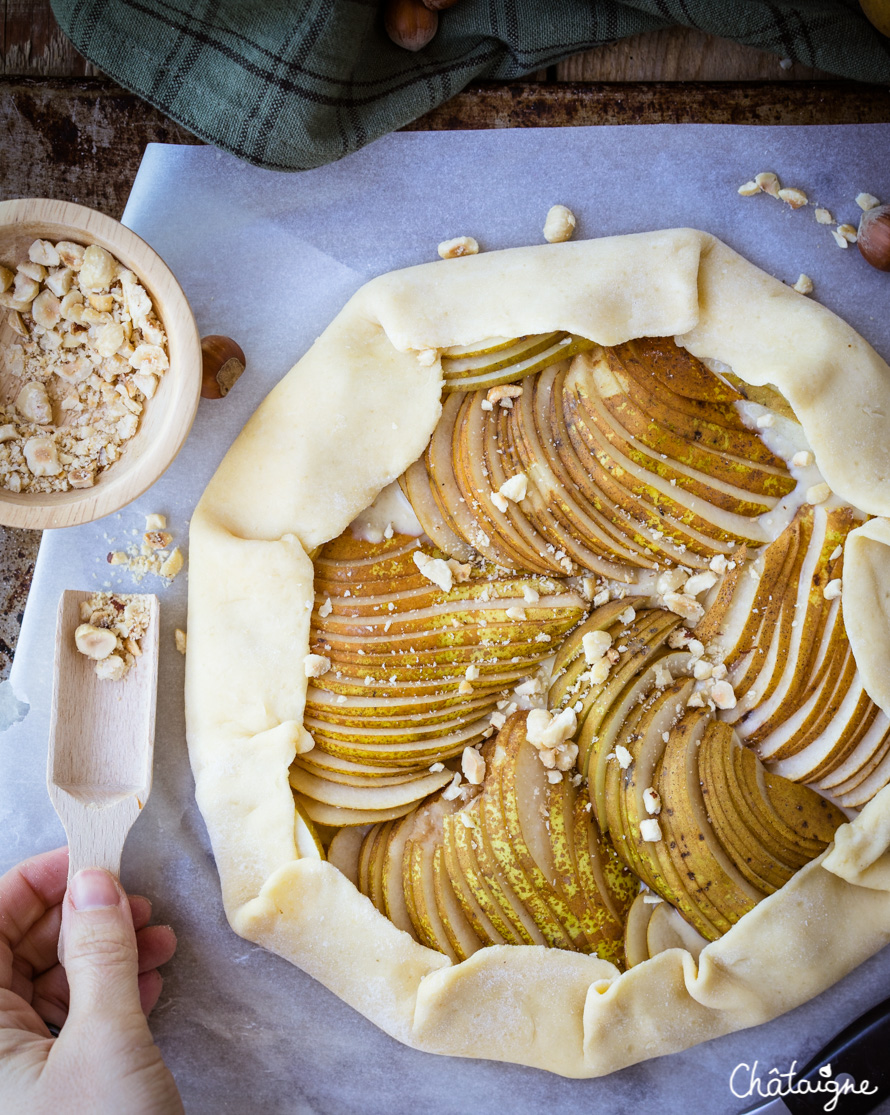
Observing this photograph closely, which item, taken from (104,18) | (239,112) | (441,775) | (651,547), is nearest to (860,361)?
(651,547)

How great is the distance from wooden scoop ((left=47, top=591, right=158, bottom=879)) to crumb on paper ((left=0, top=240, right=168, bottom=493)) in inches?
18.1

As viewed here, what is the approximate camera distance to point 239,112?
9.62ft

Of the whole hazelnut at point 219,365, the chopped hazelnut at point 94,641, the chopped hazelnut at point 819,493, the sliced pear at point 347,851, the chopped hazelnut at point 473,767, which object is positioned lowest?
the sliced pear at point 347,851

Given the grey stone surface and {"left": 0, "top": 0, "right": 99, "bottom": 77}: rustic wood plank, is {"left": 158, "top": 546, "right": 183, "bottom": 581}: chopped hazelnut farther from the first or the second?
{"left": 0, "top": 0, "right": 99, "bottom": 77}: rustic wood plank

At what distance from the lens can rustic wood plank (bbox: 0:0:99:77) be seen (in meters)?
3.19

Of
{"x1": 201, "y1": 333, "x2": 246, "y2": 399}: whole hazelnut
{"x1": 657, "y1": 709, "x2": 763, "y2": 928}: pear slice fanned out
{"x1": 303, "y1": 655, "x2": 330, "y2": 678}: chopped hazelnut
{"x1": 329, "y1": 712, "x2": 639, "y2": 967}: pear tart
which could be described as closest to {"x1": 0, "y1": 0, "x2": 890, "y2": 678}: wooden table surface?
{"x1": 201, "y1": 333, "x2": 246, "y2": 399}: whole hazelnut

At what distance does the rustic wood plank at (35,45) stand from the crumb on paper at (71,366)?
99cm

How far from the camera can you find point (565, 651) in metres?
2.96

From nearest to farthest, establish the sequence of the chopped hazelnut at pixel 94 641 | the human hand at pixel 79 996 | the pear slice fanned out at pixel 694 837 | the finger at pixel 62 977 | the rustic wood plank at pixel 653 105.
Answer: the human hand at pixel 79 996 < the pear slice fanned out at pixel 694 837 < the chopped hazelnut at pixel 94 641 < the finger at pixel 62 977 < the rustic wood plank at pixel 653 105

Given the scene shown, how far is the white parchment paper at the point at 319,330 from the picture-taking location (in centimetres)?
300

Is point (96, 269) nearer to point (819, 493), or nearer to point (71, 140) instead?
point (71, 140)

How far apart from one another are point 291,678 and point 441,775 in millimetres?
614

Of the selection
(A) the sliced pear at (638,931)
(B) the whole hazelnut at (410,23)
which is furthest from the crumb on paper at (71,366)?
(A) the sliced pear at (638,931)

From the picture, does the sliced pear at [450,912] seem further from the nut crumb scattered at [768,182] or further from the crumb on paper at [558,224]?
the nut crumb scattered at [768,182]
